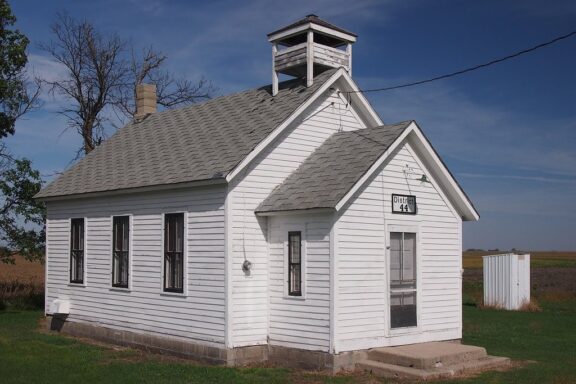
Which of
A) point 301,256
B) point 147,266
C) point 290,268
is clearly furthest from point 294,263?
point 147,266

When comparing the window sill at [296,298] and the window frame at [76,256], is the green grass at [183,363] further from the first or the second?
the window frame at [76,256]

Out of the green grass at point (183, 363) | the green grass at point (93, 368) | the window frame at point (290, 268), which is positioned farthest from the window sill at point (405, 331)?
the green grass at point (93, 368)

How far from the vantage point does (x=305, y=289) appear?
1319cm

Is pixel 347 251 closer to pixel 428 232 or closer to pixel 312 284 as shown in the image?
pixel 312 284

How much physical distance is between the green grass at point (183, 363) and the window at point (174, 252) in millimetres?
1621

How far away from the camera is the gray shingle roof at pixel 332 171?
13.0m

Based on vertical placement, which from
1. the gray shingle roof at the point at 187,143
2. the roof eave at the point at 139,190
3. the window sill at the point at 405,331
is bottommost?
the window sill at the point at 405,331

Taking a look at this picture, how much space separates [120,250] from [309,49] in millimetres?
6716

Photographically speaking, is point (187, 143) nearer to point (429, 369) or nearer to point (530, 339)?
point (429, 369)

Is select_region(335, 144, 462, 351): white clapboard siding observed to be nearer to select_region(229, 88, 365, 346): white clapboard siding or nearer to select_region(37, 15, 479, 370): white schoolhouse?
select_region(37, 15, 479, 370): white schoolhouse

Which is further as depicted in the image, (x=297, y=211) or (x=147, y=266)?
(x=147, y=266)

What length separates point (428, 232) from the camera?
14.9m

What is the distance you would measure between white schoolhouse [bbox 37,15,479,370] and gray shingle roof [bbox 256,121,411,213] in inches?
1.5

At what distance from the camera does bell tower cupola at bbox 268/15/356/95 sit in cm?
1619
